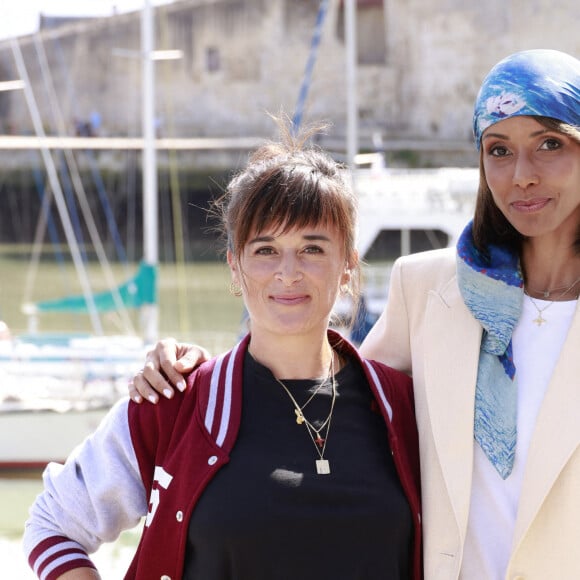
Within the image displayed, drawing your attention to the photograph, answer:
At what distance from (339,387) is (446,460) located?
0.21m

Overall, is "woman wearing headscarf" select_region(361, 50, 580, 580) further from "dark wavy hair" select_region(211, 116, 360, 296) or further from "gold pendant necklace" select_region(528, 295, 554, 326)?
"dark wavy hair" select_region(211, 116, 360, 296)

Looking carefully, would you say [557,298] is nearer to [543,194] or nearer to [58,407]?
[543,194]

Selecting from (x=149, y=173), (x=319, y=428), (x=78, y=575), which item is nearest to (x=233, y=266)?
(x=319, y=428)

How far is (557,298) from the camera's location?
5.88ft

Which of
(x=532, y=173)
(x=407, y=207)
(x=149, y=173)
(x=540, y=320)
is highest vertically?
(x=532, y=173)

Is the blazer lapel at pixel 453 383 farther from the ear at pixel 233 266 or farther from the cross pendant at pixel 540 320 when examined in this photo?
the ear at pixel 233 266

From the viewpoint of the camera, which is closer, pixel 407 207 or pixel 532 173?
pixel 532 173

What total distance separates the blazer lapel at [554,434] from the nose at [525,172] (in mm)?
234

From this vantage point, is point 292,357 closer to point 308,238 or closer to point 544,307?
point 308,238

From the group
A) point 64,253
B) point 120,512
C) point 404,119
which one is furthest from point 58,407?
point 404,119

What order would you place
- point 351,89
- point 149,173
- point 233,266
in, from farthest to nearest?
1. point 351,89
2. point 149,173
3. point 233,266

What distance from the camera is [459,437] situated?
5.75ft

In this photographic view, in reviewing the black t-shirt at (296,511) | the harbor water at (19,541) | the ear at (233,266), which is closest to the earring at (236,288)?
the ear at (233,266)

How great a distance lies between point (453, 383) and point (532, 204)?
32cm
